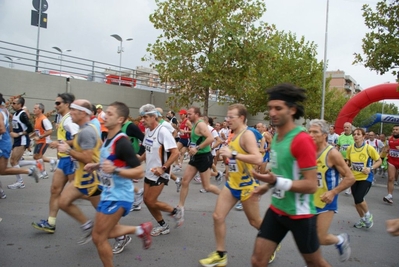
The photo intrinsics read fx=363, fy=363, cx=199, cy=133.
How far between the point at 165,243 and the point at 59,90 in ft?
49.8

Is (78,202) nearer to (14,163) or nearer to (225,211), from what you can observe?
(14,163)

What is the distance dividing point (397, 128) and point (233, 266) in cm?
809

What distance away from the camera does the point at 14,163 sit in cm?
805

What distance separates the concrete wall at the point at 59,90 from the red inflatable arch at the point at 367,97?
1107 cm

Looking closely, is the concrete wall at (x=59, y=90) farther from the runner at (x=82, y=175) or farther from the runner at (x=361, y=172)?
the runner at (x=361, y=172)

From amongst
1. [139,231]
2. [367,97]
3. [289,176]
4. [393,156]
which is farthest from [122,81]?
[289,176]

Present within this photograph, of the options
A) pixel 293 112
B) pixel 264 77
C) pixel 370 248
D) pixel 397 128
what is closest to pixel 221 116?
pixel 264 77

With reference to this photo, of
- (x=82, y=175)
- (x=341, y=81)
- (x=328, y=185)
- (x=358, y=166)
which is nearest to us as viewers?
(x=328, y=185)

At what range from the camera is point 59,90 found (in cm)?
1814

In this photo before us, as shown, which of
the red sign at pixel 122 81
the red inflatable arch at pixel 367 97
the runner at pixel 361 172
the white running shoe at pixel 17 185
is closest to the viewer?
the runner at pixel 361 172

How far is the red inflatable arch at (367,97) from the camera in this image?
64.3ft

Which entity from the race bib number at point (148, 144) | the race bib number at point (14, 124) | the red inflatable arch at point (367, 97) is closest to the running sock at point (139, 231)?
the race bib number at point (148, 144)

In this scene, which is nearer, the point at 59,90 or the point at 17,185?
the point at 17,185

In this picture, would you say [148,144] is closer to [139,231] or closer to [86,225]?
[86,225]
